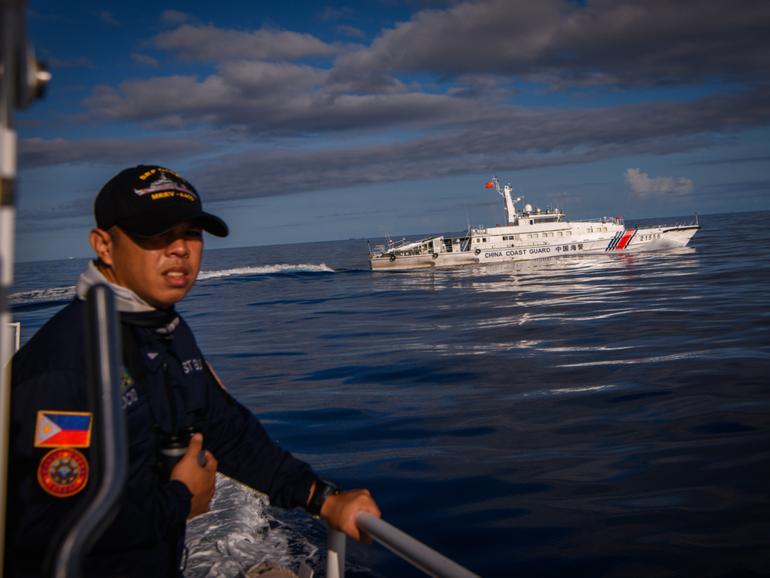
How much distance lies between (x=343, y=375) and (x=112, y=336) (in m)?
10.2

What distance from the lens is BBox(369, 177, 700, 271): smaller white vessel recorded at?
48469 millimetres

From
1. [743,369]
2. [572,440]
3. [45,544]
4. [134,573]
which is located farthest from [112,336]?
[743,369]

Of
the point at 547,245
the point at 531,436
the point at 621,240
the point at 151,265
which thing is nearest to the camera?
the point at 151,265

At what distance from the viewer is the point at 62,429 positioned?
152 centimetres

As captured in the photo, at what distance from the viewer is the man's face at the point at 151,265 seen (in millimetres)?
2033

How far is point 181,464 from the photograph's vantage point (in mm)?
1917

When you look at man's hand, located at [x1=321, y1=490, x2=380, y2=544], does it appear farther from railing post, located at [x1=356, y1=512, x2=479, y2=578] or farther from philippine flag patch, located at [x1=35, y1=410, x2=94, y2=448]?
philippine flag patch, located at [x1=35, y1=410, x2=94, y2=448]

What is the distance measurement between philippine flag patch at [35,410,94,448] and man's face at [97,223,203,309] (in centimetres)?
60

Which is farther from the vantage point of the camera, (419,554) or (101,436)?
(419,554)

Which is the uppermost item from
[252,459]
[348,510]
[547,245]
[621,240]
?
[621,240]

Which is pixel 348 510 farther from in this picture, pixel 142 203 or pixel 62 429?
pixel 142 203

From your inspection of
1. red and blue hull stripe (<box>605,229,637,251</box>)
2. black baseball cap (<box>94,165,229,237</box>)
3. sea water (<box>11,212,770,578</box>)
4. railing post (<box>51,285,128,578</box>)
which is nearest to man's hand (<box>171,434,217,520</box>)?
black baseball cap (<box>94,165,229,237</box>)

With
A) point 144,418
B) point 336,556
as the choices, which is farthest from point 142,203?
point 336,556

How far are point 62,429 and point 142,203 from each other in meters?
0.74
